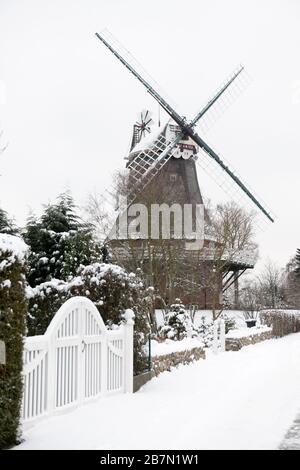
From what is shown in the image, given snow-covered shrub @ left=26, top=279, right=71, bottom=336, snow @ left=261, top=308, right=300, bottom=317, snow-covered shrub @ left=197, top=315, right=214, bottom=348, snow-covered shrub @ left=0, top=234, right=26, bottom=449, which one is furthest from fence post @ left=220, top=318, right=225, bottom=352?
snow-covered shrub @ left=0, top=234, right=26, bottom=449

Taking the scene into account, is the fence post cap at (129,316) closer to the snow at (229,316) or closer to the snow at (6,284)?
the snow at (6,284)

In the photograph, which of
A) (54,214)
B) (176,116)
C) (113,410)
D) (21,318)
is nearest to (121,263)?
(54,214)

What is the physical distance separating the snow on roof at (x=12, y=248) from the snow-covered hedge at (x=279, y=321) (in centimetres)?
2258

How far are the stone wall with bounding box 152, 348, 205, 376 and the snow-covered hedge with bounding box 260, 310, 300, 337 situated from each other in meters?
12.2

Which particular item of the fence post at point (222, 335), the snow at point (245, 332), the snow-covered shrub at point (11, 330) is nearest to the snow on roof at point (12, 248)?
the snow-covered shrub at point (11, 330)

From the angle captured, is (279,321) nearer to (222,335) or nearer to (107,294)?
(222,335)

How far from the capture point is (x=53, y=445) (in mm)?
5641

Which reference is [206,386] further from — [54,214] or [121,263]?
[121,263]

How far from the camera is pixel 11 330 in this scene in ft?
18.2

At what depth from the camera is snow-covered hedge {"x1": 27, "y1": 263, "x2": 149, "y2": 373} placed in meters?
9.82

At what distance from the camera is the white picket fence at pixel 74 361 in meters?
6.36

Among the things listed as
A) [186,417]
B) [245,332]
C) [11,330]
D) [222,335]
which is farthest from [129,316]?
[245,332]

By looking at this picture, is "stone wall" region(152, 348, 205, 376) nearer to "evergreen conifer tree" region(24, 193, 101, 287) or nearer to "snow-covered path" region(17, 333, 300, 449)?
"snow-covered path" region(17, 333, 300, 449)

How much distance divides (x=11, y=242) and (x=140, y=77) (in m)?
29.9
